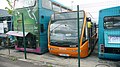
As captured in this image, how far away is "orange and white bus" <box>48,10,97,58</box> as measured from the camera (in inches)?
290

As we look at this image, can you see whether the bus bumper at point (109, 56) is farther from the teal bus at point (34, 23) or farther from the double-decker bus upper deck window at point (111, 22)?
the teal bus at point (34, 23)

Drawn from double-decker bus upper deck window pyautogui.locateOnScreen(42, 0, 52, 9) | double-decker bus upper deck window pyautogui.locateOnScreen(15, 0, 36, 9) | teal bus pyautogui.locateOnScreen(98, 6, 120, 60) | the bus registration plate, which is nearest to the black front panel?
teal bus pyautogui.locateOnScreen(98, 6, 120, 60)

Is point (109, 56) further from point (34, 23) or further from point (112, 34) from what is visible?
point (34, 23)

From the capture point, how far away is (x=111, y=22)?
→ 687 cm

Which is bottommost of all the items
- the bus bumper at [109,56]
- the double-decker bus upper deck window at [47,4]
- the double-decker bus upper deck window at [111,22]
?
the bus bumper at [109,56]

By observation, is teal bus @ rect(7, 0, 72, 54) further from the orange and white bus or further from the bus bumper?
the bus bumper

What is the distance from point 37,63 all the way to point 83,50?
2.35m

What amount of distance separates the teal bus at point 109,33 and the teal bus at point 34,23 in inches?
136

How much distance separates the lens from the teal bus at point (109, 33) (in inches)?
263

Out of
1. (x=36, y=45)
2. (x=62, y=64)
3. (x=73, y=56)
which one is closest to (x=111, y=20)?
(x=73, y=56)

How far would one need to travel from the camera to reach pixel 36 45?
8.77 meters

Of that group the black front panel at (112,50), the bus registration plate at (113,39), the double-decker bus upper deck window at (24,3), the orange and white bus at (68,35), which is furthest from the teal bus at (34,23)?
the bus registration plate at (113,39)

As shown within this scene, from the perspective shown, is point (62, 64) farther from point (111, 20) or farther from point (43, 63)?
point (111, 20)

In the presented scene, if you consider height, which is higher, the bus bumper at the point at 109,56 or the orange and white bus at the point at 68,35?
the orange and white bus at the point at 68,35
